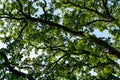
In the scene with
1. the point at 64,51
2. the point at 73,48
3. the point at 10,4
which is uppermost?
the point at 10,4

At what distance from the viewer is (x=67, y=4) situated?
27.2 m

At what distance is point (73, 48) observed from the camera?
75.0 ft

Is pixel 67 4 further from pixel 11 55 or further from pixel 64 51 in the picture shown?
pixel 11 55

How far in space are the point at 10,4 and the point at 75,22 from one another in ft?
16.2

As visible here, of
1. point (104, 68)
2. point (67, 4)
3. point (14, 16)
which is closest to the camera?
point (104, 68)

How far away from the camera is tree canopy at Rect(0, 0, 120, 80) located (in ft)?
73.0

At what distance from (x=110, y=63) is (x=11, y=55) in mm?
6762

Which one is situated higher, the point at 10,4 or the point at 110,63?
the point at 10,4

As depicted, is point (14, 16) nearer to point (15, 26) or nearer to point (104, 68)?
point (15, 26)

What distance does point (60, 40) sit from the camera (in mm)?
26016

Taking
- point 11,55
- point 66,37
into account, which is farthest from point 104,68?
point 11,55

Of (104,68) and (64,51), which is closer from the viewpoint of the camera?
(104,68)

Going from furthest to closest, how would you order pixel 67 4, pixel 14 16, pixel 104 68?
pixel 67 4 → pixel 14 16 → pixel 104 68

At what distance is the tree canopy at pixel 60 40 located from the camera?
22.2 m
